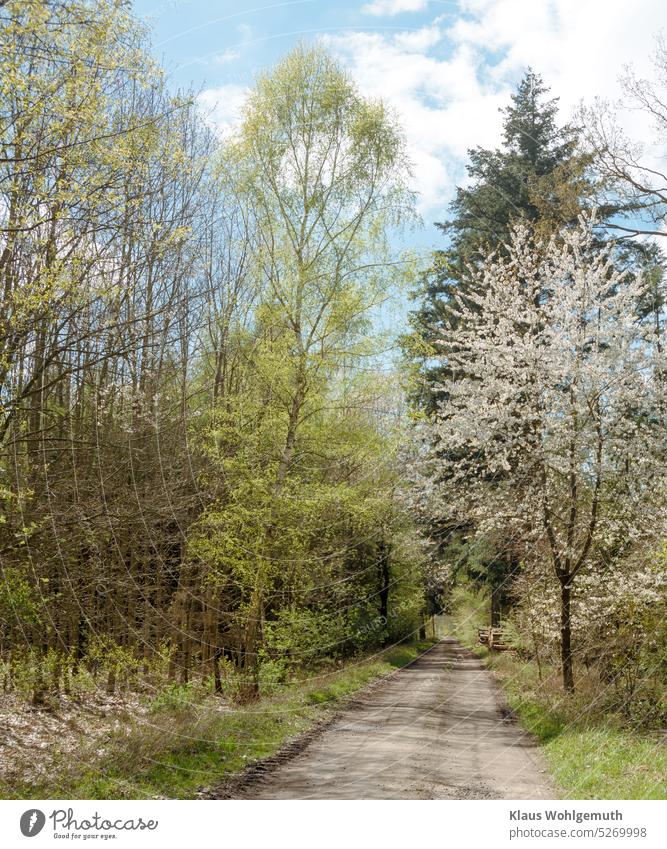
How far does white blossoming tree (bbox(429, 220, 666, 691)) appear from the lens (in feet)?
29.2

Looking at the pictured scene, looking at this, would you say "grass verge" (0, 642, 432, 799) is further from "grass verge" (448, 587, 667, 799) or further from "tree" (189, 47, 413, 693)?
"grass verge" (448, 587, 667, 799)

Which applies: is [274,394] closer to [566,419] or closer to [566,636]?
[566,419]

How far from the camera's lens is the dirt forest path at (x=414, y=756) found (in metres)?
5.78

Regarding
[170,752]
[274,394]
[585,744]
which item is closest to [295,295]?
[274,394]

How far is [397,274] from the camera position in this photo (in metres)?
8.48

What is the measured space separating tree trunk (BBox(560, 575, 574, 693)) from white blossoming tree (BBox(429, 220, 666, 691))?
0.06ft

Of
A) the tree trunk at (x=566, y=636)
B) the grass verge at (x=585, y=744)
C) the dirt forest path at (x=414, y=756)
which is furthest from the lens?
the tree trunk at (x=566, y=636)

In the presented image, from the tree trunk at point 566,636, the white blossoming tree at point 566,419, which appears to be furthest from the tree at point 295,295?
the tree trunk at point 566,636

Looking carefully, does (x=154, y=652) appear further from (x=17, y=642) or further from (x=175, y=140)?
(x=175, y=140)
